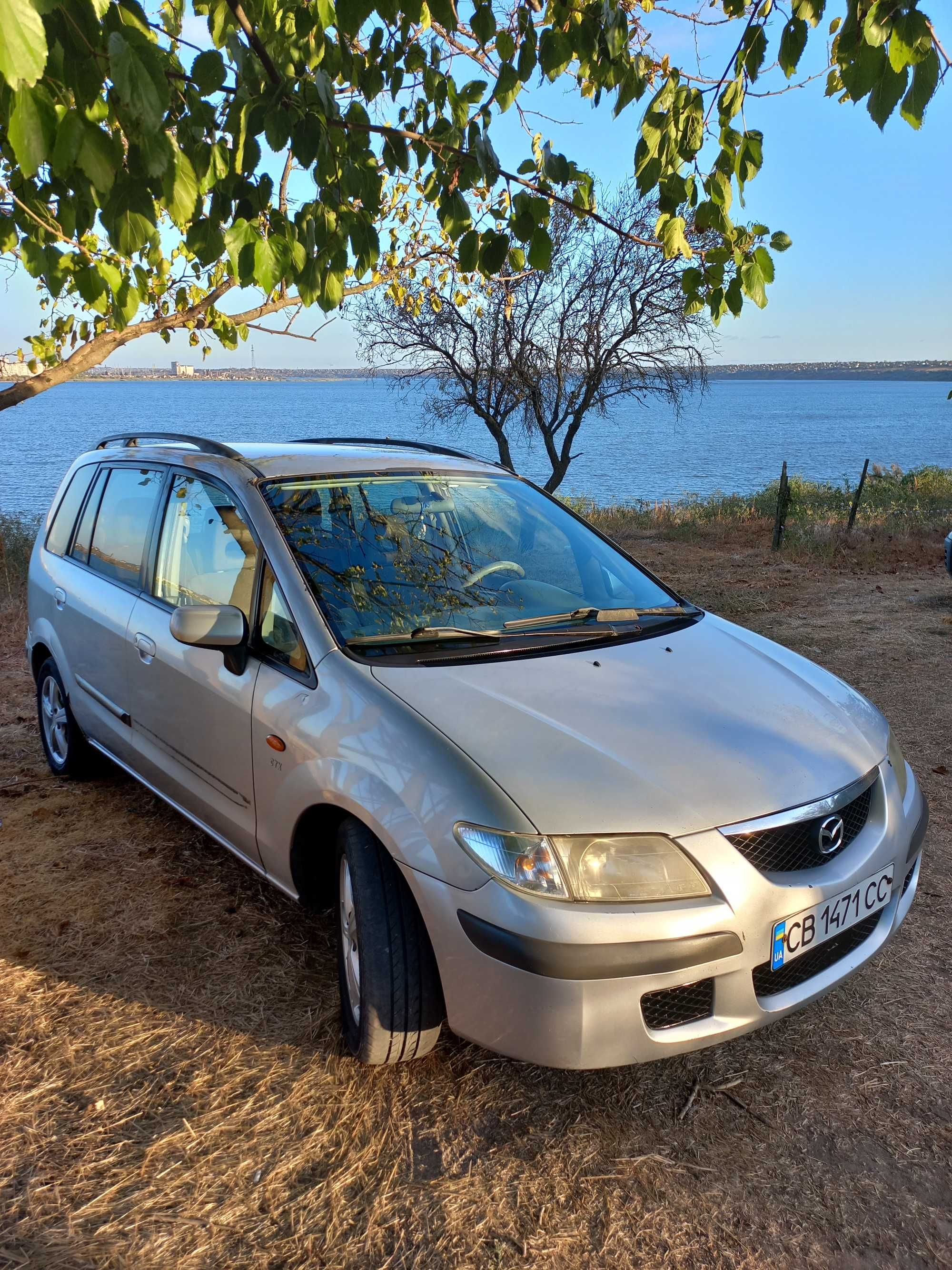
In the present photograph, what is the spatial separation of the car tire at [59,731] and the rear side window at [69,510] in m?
0.61

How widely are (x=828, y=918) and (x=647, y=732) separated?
27.0 inches

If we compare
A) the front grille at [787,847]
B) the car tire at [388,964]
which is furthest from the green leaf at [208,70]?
the front grille at [787,847]

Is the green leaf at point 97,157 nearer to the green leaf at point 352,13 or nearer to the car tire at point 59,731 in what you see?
the green leaf at point 352,13

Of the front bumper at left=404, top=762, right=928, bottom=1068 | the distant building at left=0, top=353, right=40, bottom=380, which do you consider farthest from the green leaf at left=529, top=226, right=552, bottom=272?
the distant building at left=0, top=353, right=40, bottom=380

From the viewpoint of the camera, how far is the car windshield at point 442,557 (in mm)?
3164

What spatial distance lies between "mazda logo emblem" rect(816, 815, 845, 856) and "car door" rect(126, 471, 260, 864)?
1.77 m

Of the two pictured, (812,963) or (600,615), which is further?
(600,615)

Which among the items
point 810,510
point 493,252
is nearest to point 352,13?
point 493,252

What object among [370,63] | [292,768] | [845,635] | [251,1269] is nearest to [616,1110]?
[251,1269]

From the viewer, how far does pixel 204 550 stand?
3629 millimetres

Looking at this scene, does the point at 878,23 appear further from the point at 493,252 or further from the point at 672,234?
the point at 493,252

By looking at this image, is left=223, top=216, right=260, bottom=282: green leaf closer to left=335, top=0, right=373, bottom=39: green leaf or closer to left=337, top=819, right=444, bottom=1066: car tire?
left=335, top=0, right=373, bottom=39: green leaf

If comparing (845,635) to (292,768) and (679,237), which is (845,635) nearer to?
(679,237)

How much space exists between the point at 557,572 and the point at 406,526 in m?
0.62
